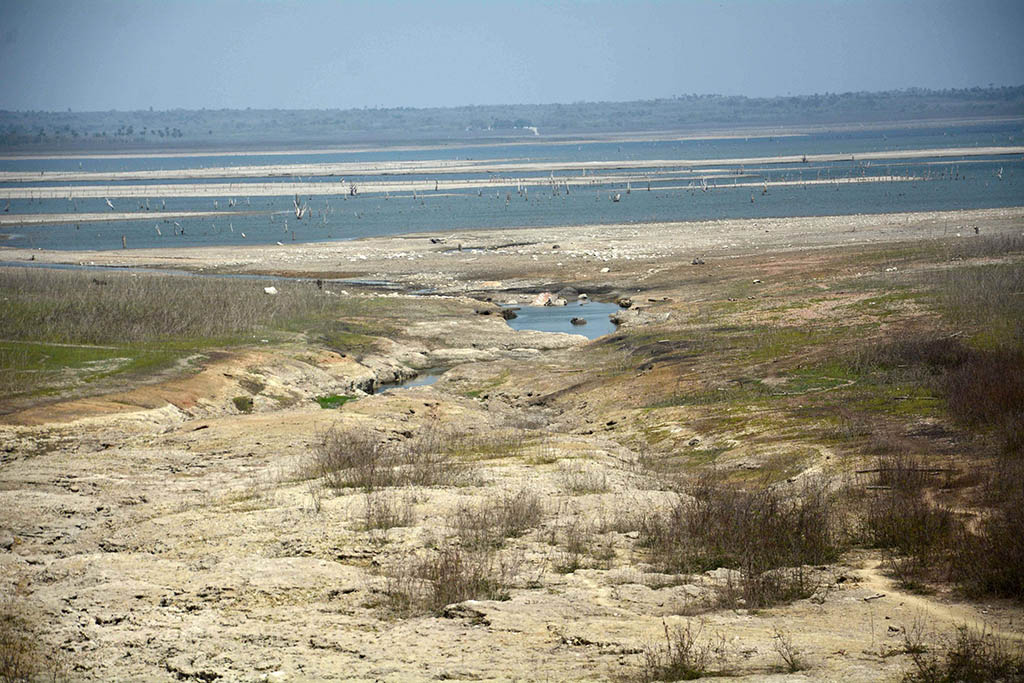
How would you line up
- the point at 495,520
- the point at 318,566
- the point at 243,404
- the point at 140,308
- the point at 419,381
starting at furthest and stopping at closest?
the point at 140,308
the point at 419,381
the point at 243,404
the point at 495,520
the point at 318,566

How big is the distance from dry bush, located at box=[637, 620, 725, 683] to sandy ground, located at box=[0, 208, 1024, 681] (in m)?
0.15

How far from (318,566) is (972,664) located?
7933 millimetres

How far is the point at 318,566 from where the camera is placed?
14289mm

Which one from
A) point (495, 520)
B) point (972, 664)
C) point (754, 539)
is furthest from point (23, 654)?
point (972, 664)

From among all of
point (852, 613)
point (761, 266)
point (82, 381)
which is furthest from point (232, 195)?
point (852, 613)

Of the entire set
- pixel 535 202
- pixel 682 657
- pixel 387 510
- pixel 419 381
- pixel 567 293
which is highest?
pixel 535 202

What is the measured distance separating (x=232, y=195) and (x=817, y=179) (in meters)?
71.9

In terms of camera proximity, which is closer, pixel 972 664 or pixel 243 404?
pixel 972 664

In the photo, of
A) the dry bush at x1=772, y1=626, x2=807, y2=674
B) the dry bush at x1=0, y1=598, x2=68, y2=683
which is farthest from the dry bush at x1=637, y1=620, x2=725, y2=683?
the dry bush at x1=0, y1=598, x2=68, y2=683

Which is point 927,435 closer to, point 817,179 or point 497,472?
point 497,472

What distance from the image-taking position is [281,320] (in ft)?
140

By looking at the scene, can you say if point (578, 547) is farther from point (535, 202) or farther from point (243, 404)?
point (535, 202)

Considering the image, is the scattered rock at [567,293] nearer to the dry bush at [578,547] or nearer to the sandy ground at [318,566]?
the sandy ground at [318,566]

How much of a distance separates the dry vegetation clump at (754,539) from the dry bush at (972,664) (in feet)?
8.45
